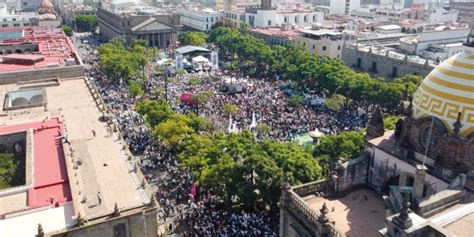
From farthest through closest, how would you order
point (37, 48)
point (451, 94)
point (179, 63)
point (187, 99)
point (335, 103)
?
point (179, 63), point (37, 48), point (187, 99), point (335, 103), point (451, 94)

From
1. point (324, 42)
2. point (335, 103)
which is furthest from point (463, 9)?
point (335, 103)

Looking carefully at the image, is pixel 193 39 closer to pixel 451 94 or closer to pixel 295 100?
pixel 295 100

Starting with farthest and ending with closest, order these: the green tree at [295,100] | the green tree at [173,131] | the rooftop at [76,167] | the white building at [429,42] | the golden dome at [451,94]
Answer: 1. the white building at [429,42]
2. the green tree at [295,100]
3. the green tree at [173,131]
4. the rooftop at [76,167]
5. the golden dome at [451,94]

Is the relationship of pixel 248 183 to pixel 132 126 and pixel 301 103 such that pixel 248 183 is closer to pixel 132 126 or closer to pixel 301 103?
pixel 132 126

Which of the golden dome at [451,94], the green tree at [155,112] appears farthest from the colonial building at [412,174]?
the green tree at [155,112]

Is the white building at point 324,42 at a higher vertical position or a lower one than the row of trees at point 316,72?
higher

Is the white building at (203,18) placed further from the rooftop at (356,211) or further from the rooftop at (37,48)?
the rooftop at (356,211)

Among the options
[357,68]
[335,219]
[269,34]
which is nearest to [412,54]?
[357,68]
